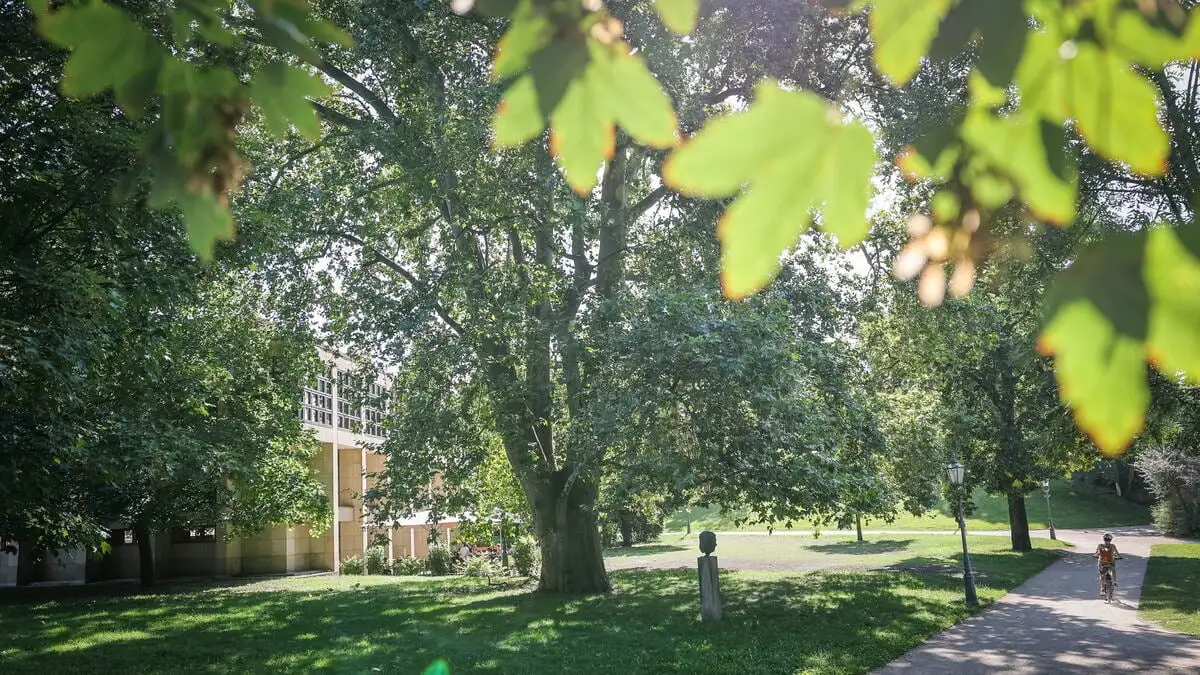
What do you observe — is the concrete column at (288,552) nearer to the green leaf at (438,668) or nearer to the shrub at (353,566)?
the shrub at (353,566)

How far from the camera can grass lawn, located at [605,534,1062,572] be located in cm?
2825

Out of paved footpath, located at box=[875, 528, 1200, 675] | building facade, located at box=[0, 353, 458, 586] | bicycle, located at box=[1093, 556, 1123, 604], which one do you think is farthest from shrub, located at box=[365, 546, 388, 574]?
bicycle, located at box=[1093, 556, 1123, 604]

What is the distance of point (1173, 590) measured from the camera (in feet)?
62.6

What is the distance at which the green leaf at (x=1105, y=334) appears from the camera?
39.0 inches

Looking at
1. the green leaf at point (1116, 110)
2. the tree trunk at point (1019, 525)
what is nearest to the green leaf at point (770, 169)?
the green leaf at point (1116, 110)

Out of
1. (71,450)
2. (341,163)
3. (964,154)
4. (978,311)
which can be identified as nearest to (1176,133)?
(978,311)

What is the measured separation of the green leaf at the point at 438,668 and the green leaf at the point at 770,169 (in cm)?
1117

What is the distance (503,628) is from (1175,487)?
3437cm

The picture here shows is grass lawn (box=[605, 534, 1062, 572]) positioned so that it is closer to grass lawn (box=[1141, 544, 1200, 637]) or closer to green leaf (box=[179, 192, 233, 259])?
grass lawn (box=[1141, 544, 1200, 637])

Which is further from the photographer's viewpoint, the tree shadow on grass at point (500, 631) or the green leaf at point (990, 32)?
the tree shadow on grass at point (500, 631)

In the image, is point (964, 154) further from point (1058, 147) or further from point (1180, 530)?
point (1180, 530)

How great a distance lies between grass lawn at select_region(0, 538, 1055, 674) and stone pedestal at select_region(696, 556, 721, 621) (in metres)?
0.31

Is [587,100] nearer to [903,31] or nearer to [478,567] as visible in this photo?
[903,31]

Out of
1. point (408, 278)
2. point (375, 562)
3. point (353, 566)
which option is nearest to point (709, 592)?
point (408, 278)
